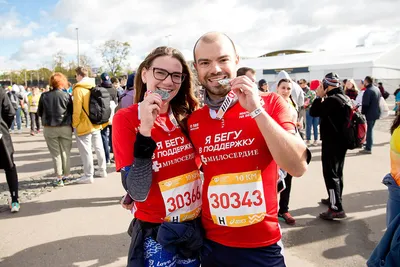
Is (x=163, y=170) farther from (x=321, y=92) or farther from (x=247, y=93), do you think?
(x=321, y=92)

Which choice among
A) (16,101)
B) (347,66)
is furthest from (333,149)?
(347,66)

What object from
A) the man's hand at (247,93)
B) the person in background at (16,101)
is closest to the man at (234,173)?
the man's hand at (247,93)

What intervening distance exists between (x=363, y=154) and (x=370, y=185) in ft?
8.89

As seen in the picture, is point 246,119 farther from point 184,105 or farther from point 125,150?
point 125,150

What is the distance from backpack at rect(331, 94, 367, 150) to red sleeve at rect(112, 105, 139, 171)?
328 centimetres

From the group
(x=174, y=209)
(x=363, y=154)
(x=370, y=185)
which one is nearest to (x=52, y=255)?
(x=174, y=209)

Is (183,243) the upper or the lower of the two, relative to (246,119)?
lower

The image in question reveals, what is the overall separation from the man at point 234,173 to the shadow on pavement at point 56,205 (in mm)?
3654

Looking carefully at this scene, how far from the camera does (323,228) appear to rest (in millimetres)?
3938

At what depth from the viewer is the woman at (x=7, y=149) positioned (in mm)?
4282

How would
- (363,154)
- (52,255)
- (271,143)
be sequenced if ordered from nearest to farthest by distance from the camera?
(271,143) → (52,255) → (363,154)

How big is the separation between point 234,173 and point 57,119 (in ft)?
15.9

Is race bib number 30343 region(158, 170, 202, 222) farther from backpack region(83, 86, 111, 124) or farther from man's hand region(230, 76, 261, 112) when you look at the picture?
backpack region(83, 86, 111, 124)

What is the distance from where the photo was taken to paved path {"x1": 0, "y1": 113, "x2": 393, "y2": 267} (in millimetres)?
3326
